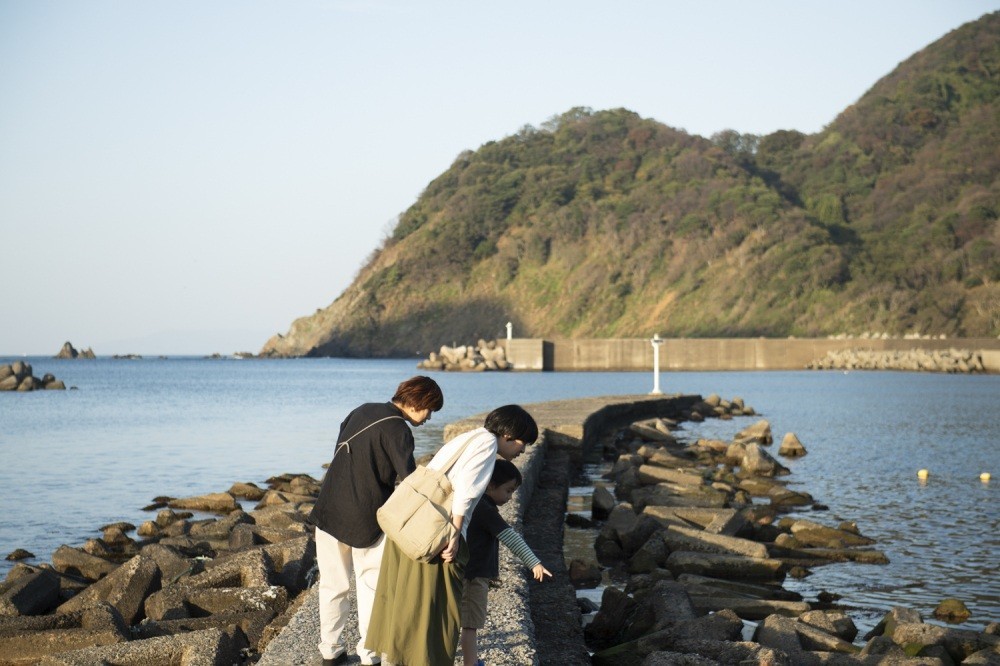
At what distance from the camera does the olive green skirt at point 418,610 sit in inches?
182

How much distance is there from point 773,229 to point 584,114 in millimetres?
58417

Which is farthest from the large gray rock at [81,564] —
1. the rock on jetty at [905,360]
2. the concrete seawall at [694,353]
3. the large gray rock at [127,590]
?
the rock on jetty at [905,360]

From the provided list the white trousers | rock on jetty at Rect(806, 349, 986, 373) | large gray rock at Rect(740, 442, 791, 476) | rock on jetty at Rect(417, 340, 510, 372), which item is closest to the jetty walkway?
the white trousers

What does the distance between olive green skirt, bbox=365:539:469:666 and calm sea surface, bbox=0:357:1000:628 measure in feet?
17.8

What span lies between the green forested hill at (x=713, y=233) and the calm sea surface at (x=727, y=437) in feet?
136

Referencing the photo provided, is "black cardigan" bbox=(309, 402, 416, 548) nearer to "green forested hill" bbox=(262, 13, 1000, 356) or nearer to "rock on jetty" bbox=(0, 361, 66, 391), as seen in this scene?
"rock on jetty" bbox=(0, 361, 66, 391)

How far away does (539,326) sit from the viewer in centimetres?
10838

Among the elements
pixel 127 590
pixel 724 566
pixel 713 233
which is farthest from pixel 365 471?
pixel 713 233

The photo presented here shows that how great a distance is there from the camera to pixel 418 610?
4.63m

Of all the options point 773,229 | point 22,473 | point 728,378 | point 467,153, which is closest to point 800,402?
point 728,378

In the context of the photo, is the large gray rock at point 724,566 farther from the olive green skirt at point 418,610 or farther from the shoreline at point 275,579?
the olive green skirt at point 418,610

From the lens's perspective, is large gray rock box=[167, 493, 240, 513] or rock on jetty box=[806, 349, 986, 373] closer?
large gray rock box=[167, 493, 240, 513]

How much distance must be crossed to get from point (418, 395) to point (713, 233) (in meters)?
105

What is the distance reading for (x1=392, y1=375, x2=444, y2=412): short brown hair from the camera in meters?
4.99
